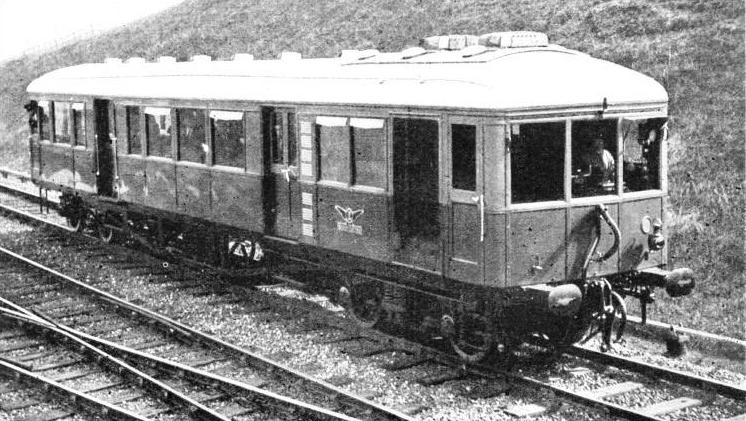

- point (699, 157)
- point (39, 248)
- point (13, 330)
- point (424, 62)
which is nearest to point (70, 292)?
point (13, 330)

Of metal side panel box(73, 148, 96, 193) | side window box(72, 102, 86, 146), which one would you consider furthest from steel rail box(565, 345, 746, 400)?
side window box(72, 102, 86, 146)

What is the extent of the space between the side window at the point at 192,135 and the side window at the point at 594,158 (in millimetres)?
6162

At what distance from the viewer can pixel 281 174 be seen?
12.7m

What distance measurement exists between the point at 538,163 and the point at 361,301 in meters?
3.30

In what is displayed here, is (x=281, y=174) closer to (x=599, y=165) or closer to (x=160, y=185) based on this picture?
(x=160, y=185)

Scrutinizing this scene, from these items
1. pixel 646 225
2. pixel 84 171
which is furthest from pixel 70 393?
pixel 84 171

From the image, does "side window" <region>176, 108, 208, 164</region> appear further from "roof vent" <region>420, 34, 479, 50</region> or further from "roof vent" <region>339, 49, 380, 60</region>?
"roof vent" <region>420, 34, 479, 50</region>

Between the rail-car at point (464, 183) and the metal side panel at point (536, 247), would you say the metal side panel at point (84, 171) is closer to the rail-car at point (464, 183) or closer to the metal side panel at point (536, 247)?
the rail-car at point (464, 183)

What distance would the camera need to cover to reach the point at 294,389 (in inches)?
392

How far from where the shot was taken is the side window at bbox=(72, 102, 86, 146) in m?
17.8

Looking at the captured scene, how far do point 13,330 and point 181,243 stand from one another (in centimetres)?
418

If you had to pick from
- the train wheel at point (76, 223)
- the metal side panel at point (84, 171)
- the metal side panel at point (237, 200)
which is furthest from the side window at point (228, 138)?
the train wheel at point (76, 223)

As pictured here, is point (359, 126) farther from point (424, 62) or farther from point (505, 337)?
point (505, 337)

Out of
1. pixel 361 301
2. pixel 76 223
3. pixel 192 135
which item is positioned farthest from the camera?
pixel 76 223
